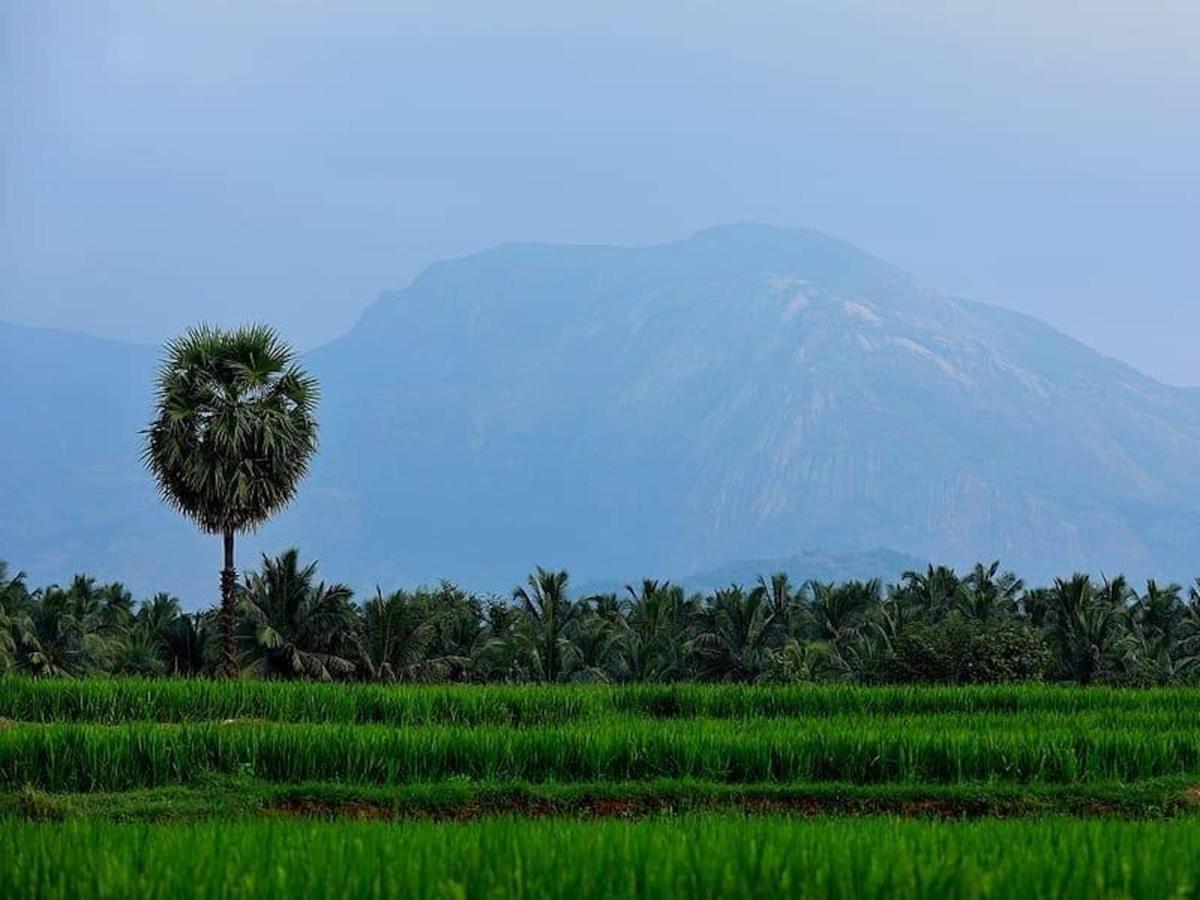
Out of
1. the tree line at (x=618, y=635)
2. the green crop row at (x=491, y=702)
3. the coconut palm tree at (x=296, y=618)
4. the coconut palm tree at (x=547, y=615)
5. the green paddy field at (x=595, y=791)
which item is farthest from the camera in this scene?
the coconut palm tree at (x=547, y=615)

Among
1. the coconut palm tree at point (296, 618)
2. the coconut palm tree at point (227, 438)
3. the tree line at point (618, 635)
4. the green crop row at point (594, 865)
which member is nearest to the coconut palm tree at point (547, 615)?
the tree line at point (618, 635)

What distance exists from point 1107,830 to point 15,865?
7705mm

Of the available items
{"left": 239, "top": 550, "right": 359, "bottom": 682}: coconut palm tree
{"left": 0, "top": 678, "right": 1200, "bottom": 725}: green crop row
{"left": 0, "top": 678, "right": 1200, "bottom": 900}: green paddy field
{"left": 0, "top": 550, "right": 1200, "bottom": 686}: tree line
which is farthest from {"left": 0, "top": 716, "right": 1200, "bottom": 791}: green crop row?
{"left": 239, "top": 550, "right": 359, "bottom": 682}: coconut palm tree

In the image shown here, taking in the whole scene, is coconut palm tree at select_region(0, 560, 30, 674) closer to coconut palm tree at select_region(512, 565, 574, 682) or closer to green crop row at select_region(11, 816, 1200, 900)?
coconut palm tree at select_region(512, 565, 574, 682)

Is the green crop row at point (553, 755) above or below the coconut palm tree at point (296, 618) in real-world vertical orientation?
below

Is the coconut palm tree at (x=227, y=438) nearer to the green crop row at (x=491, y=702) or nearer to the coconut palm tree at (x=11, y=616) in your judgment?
the coconut palm tree at (x=11, y=616)

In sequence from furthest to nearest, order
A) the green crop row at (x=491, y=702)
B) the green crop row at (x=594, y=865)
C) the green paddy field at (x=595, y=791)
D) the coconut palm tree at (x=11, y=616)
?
the coconut palm tree at (x=11, y=616), the green crop row at (x=491, y=702), the green paddy field at (x=595, y=791), the green crop row at (x=594, y=865)

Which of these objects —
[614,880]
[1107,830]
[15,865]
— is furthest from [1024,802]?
[15,865]

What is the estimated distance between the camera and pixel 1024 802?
1928cm

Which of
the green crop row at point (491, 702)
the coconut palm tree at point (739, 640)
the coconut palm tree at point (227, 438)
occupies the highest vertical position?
the coconut palm tree at point (227, 438)

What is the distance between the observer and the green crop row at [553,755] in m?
19.9

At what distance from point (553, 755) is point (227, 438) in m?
20.8

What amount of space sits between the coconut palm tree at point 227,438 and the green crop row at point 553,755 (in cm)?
1835

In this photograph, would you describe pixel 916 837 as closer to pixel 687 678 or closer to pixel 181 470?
pixel 181 470
